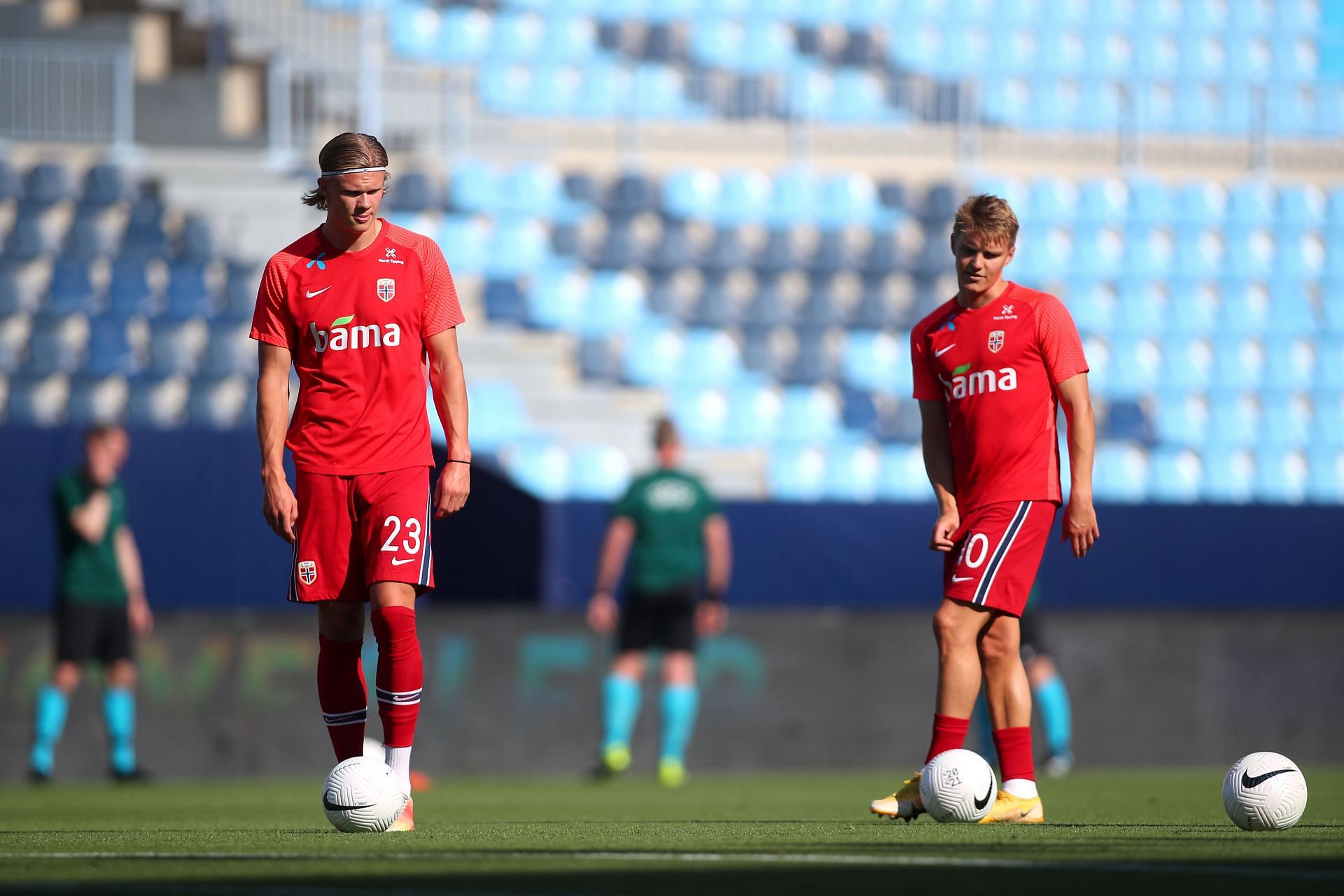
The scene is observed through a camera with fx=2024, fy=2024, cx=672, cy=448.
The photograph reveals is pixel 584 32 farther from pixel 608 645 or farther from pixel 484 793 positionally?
pixel 484 793

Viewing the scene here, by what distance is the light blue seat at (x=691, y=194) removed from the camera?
18.2 meters

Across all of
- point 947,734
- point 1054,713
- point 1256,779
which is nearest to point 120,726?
point 1054,713

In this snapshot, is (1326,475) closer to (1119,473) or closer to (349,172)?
(1119,473)

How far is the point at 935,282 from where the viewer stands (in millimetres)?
18234

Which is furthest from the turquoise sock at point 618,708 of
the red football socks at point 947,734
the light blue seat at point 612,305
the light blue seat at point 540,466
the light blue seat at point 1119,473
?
the light blue seat at point 1119,473

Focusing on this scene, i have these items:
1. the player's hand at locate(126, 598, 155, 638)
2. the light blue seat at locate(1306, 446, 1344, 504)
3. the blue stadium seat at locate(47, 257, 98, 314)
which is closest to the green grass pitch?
the player's hand at locate(126, 598, 155, 638)

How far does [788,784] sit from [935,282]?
26.4 feet

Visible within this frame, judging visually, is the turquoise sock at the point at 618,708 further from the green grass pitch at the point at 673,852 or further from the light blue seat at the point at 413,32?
the light blue seat at the point at 413,32

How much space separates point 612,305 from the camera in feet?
56.9

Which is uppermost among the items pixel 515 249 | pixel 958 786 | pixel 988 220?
pixel 515 249

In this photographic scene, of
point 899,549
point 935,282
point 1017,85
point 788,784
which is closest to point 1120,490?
point 935,282

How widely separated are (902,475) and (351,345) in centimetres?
1086

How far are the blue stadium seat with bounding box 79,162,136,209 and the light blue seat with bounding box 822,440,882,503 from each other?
617 cm

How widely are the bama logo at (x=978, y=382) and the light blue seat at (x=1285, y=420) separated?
11.9m
